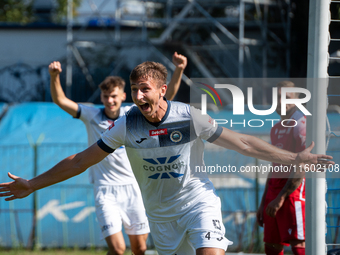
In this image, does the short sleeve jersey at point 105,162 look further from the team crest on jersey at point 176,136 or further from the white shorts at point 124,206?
the team crest on jersey at point 176,136

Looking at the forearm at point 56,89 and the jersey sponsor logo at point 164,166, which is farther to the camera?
the forearm at point 56,89

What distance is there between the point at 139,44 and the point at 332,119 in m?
12.2

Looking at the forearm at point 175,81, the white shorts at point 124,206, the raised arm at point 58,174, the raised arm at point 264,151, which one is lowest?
the white shorts at point 124,206

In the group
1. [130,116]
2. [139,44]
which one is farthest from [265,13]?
[130,116]

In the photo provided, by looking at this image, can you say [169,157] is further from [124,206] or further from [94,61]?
[94,61]

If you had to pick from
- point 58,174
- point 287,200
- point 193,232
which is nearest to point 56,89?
point 58,174

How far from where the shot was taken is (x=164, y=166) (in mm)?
3715

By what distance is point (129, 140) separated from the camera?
146 inches

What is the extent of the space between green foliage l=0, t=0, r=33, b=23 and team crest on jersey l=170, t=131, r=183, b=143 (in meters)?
25.0

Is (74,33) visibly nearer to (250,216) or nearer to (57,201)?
(57,201)

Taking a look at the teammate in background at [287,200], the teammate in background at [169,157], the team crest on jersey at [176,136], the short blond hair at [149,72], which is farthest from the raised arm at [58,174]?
the teammate in background at [287,200]

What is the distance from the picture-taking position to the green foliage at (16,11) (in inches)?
1015

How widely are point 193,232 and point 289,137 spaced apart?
189cm

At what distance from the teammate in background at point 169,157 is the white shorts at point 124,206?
5.38 feet
